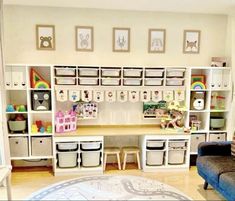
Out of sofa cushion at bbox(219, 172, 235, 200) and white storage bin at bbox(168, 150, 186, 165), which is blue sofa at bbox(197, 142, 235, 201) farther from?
white storage bin at bbox(168, 150, 186, 165)

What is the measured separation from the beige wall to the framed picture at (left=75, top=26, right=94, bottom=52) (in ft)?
0.21

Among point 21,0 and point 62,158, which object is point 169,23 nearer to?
point 21,0

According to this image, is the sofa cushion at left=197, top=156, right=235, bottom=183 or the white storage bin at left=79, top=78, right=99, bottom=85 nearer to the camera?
the sofa cushion at left=197, top=156, right=235, bottom=183

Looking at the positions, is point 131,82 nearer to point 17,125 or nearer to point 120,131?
point 120,131

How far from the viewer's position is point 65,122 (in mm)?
3770

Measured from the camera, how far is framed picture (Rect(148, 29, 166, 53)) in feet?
13.2

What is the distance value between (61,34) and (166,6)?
163 cm

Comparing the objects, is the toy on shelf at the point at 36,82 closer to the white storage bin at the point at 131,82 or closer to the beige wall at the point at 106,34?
the beige wall at the point at 106,34

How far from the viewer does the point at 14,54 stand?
382 centimetres

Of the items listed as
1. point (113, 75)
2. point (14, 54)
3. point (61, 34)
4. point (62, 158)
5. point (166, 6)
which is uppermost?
point (166, 6)

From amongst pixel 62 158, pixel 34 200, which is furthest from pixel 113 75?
pixel 34 200

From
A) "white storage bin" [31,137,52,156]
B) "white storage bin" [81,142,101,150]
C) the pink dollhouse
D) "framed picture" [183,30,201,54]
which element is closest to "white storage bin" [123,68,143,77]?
"framed picture" [183,30,201,54]

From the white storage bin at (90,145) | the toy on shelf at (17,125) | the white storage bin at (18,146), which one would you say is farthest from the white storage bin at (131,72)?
the white storage bin at (18,146)

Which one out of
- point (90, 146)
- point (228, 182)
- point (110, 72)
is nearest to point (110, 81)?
point (110, 72)
